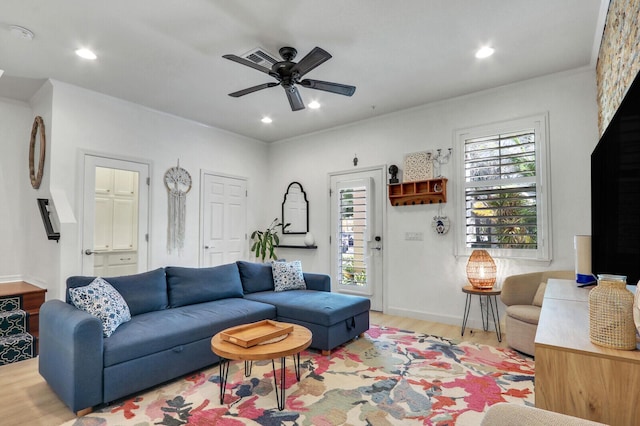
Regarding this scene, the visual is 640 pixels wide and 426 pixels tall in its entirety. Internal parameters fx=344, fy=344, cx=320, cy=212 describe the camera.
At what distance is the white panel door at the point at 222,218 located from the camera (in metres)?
5.33

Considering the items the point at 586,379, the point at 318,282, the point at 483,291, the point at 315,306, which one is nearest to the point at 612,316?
the point at 586,379

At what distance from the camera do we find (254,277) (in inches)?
166

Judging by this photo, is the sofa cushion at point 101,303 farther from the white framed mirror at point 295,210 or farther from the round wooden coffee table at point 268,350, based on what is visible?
the white framed mirror at point 295,210

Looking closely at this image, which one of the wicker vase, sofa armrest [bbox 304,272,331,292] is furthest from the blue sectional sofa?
the wicker vase

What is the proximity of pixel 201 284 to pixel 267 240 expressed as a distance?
235 centimetres

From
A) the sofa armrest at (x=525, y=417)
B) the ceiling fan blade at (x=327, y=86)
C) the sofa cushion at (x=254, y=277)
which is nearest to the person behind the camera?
the sofa armrest at (x=525, y=417)

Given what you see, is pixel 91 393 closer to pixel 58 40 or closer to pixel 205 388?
pixel 205 388

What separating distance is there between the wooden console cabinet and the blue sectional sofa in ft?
7.14

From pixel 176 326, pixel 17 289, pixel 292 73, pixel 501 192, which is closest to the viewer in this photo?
pixel 176 326

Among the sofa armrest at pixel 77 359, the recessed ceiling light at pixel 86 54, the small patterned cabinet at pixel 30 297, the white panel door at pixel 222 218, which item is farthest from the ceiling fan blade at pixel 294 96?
the small patterned cabinet at pixel 30 297

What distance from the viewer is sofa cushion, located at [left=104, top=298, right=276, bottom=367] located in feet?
8.04

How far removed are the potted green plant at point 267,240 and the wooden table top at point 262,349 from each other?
11.1 feet

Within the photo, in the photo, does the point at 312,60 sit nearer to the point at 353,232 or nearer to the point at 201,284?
the point at 201,284

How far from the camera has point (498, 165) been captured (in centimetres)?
398
